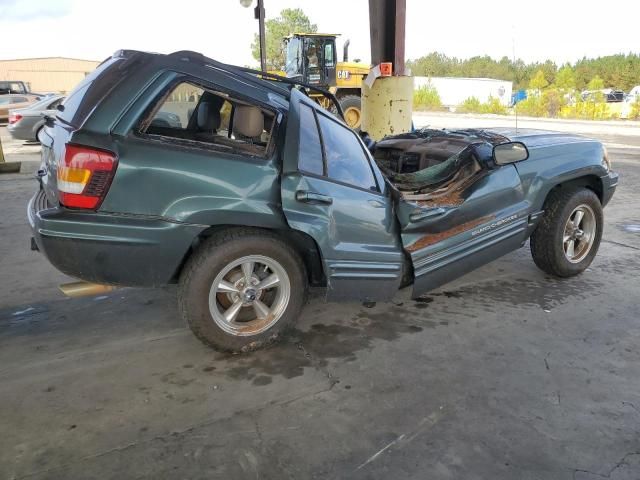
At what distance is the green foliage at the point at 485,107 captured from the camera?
38.0m

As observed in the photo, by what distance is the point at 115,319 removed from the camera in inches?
147

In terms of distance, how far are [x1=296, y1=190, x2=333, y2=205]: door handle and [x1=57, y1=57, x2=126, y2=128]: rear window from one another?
3.86ft

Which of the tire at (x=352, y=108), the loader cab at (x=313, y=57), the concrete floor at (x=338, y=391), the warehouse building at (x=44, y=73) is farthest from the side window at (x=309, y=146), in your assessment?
the warehouse building at (x=44, y=73)

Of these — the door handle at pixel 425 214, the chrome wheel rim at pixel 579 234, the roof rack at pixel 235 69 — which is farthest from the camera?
the chrome wheel rim at pixel 579 234

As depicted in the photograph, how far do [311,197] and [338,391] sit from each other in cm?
113

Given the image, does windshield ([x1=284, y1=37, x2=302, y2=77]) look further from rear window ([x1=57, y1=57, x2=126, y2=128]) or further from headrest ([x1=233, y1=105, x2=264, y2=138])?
rear window ([x1=57, y1=57, x2=126, y2=128])

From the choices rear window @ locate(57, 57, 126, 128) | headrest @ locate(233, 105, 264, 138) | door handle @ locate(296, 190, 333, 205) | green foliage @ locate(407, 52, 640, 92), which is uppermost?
green foliage @ locate(407, 52, 640, 92)

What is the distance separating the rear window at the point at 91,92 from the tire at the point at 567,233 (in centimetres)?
354

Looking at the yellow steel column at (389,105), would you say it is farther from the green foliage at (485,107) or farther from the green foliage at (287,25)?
the green foliage at (287,25)

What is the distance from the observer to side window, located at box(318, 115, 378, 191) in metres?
3.29

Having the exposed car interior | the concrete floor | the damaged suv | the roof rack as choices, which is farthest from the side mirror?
the roof rack

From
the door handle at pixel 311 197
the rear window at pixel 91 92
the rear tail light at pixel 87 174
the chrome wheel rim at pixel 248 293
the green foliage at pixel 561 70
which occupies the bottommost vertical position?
the chrome wheel rim at pixel 248 293

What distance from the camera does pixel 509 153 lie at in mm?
4012

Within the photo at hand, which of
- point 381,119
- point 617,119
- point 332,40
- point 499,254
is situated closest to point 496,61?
point 617,119
